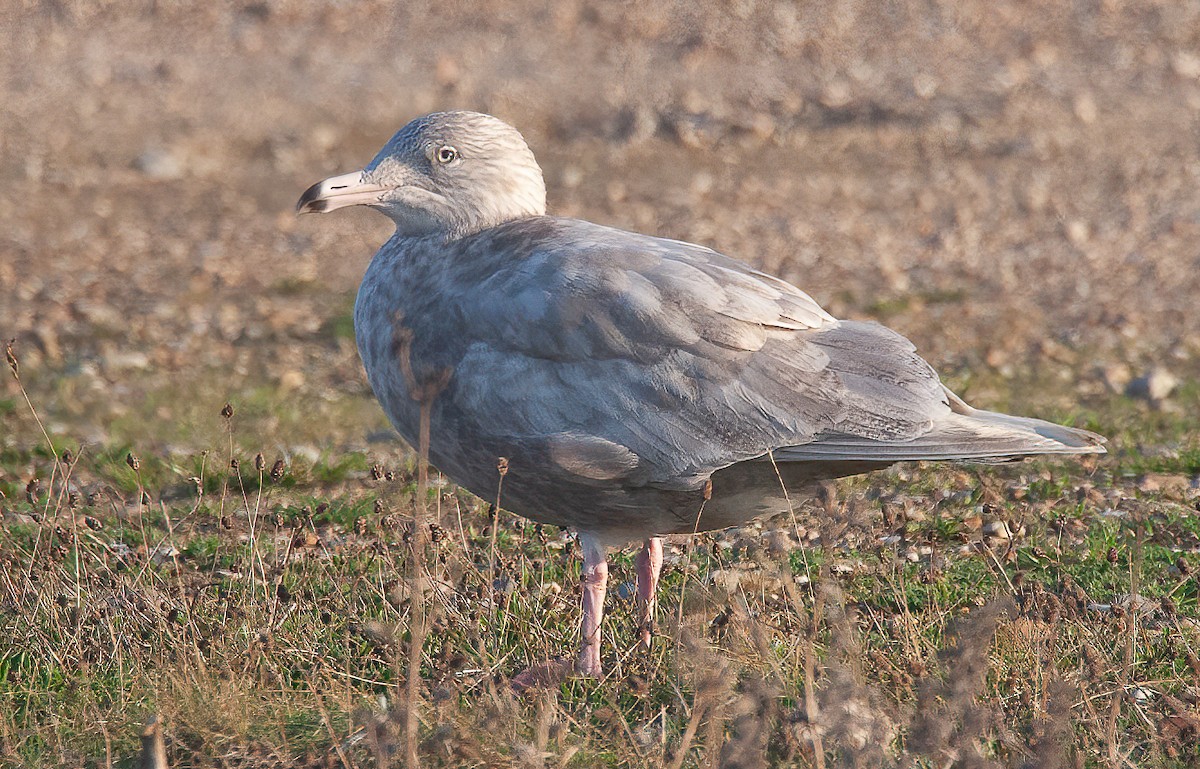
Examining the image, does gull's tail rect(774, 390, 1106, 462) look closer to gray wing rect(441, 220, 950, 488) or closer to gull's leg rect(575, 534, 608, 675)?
gray wing rect(441, 220, 950, 488)

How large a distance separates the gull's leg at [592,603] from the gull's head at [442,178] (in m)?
1.11

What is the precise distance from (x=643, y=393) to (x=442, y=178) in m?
1.10

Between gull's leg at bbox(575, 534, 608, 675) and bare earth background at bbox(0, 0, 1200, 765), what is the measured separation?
9.43 feet

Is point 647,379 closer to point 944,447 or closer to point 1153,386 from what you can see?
point 944,447

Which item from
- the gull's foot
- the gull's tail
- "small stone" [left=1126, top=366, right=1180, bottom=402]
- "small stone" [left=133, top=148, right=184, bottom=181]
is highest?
the gull's tail

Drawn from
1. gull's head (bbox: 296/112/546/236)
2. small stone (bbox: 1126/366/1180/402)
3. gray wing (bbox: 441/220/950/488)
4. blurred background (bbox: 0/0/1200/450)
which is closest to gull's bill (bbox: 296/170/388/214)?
gull's head (bbox: 296/112/546/236)

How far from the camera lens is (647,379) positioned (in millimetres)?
4285

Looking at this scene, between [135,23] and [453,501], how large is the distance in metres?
11.2

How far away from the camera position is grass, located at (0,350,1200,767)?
3475 millimetres

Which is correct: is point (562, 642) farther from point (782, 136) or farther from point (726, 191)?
point (782, 136)

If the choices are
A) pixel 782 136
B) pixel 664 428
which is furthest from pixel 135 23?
pixel 664 428

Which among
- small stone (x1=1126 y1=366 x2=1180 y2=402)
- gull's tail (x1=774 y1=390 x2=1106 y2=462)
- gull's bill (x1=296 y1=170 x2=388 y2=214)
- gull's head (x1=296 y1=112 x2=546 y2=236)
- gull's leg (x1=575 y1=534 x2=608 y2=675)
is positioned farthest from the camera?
small stone (x1=1126 y1=366 x2=1180 y2=402)

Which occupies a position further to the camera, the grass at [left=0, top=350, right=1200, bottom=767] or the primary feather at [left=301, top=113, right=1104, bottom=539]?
the primary feather at [left=301, top=113, right=1104, bottom=539]

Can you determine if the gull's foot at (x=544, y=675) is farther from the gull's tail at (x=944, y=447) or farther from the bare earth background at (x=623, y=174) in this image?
the bare earth background at (x=623, y=174)
